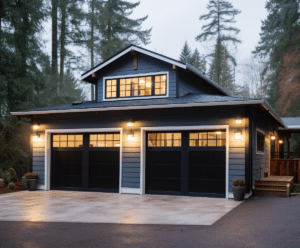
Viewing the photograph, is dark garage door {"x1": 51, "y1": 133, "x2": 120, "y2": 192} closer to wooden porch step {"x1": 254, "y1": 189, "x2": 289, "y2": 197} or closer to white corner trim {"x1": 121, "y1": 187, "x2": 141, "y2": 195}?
white corner trim {"x1": 121, "y1": 187, "x2": 141, "y2": 195}

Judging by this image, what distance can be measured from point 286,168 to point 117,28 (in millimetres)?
17379

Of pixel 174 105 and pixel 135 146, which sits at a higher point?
pixel 174 105

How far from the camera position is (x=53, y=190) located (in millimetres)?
13641

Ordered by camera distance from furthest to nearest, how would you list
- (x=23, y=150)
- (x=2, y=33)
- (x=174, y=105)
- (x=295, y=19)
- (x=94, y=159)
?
(x=295, y=19) → (x=23, y=150) → (x=2, y=33) → (x=94, y=159) → (x=174, y=105)

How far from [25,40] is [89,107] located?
334 inches

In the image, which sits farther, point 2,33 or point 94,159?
point 2,33

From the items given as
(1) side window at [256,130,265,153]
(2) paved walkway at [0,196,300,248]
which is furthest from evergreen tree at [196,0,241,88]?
(2) paved walkway at [0,196,300,248]

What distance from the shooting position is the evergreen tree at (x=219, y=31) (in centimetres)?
3158

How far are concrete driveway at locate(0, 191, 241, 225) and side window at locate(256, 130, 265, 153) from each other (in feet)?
11.5

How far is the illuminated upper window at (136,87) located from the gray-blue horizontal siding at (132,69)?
264 mm

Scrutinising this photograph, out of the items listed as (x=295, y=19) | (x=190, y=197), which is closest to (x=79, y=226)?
(x=190, y=197)

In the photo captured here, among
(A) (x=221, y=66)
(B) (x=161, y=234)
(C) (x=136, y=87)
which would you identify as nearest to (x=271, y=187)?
(C) (x=136, y=87)

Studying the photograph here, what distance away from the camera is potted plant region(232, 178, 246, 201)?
34.8ft

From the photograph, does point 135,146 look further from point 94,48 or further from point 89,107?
point 94,48
